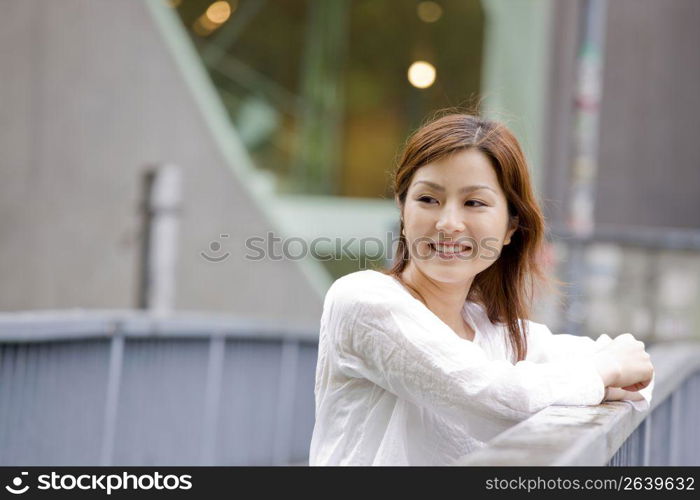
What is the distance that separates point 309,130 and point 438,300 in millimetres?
14296

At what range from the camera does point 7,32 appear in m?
8.24

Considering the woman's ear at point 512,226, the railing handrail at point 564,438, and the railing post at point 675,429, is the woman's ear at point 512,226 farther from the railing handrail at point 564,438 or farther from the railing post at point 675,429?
the railing post at point 675,429

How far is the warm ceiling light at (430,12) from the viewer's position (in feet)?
57.2

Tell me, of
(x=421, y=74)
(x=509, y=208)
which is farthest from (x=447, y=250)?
(x=421, y=74)

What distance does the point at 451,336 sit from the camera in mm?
2482

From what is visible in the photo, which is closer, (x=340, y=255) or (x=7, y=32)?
(x=7, y=32)

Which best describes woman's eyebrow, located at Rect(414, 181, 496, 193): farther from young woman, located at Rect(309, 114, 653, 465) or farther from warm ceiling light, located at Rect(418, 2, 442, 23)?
warm ceiling light, located at Rect(418, 2, 442, 23)

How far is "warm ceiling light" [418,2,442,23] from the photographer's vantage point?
17422 millimetres

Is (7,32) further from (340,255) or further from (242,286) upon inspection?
(340,255)

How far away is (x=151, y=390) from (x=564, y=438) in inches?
181

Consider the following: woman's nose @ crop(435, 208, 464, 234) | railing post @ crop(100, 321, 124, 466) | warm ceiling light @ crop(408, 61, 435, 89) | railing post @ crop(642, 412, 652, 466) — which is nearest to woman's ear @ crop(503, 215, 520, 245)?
woman's nose @ crop(435, 208, 464, 234)

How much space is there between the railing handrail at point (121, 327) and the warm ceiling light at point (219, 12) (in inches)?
304

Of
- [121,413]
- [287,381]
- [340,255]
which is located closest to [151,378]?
[121,413]

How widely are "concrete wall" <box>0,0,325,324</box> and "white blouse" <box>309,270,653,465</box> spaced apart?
6.13 m
